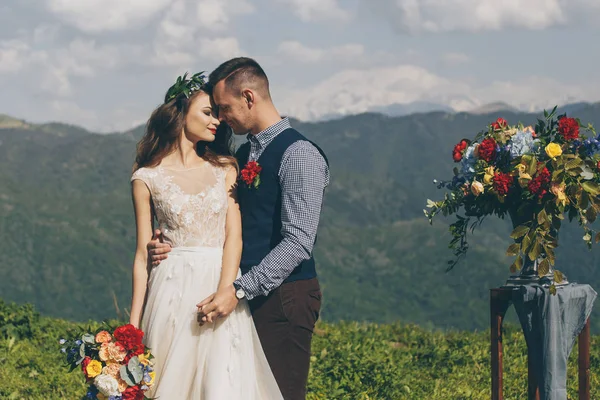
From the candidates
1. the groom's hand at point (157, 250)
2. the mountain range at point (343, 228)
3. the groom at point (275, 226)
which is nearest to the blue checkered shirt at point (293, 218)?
the groom at point (275, 226)

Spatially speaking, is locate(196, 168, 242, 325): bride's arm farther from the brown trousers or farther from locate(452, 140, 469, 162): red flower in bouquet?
locate(452, 140, 469, 162): red flower in bouquet

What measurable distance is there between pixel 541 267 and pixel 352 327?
572cm

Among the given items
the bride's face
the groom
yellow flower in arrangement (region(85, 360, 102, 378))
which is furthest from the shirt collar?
yellow flower in arrangement (region(85, 360, 102, 378))

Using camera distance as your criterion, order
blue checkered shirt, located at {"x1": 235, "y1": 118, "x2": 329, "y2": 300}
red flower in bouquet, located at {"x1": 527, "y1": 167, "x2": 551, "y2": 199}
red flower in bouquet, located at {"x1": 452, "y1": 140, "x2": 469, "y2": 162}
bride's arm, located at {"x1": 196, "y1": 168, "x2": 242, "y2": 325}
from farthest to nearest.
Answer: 1. red flower in bouquet, located at {"x1": 452, "y1": 140, "x2": 469, "y2": 162}
2. red flower in bouquet, located at {"x1": 527, "y1": 167, "x2": 551, "y2": 199}
3. bride's arm, located at {"x1": 196, "y1": 168, "x2": 242, "y2": 325}
4. blue checkered shirt, located at {"x1": 235, "y1": 118, "x2": 329, "y2": 300}

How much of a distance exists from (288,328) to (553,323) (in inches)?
74.8

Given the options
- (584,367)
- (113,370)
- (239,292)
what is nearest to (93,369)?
(113,370)

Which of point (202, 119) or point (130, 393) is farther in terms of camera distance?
point (202, 119)

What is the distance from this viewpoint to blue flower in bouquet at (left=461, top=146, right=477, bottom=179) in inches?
223

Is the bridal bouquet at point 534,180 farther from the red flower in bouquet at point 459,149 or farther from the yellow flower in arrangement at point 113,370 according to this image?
the yellow flower in arrangement at point 113,370

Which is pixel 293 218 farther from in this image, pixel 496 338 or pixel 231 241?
pixel 496 338

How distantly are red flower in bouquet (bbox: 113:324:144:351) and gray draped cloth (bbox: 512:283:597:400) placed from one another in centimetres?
254

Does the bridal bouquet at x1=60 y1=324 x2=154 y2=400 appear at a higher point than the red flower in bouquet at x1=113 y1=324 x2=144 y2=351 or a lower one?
lower

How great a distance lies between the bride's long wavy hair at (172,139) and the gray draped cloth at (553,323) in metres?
2.15

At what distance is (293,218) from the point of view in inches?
175
